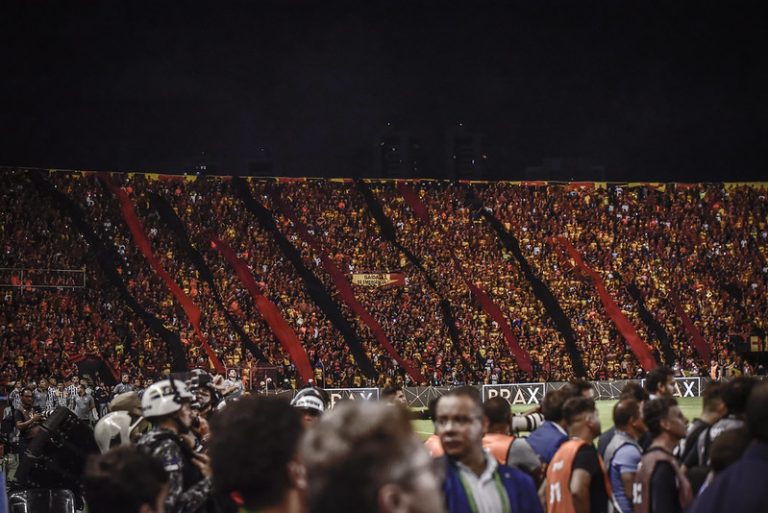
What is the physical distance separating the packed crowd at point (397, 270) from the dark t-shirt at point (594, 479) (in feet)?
101

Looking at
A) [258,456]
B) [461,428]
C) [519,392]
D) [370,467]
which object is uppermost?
[519,392]

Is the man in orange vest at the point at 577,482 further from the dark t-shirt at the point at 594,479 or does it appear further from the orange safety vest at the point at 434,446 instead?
the orange safety vest at the point at 434,446

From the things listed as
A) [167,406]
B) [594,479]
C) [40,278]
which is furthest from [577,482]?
[40,278]

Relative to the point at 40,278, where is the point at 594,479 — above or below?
below

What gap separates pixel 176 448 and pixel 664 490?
2.92 metres

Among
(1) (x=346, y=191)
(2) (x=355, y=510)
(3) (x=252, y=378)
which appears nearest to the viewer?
(2) (x=355, y=510)

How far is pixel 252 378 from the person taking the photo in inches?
1407

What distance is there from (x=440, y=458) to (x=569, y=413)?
2194 millimetres

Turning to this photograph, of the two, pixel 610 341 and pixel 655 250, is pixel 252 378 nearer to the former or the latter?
pixel 610 341

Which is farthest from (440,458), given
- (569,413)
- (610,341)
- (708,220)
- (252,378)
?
(708,220)

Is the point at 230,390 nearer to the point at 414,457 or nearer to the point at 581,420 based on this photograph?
the point at 581,420

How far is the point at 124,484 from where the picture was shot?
3.84 m

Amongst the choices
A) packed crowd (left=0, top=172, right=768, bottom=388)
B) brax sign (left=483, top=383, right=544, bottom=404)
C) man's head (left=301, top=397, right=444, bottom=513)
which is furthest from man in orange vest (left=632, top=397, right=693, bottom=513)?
packed crowd (left=0, top=172, right=768, bottom=388)

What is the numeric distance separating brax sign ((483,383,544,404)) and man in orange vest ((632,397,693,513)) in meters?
26.6
